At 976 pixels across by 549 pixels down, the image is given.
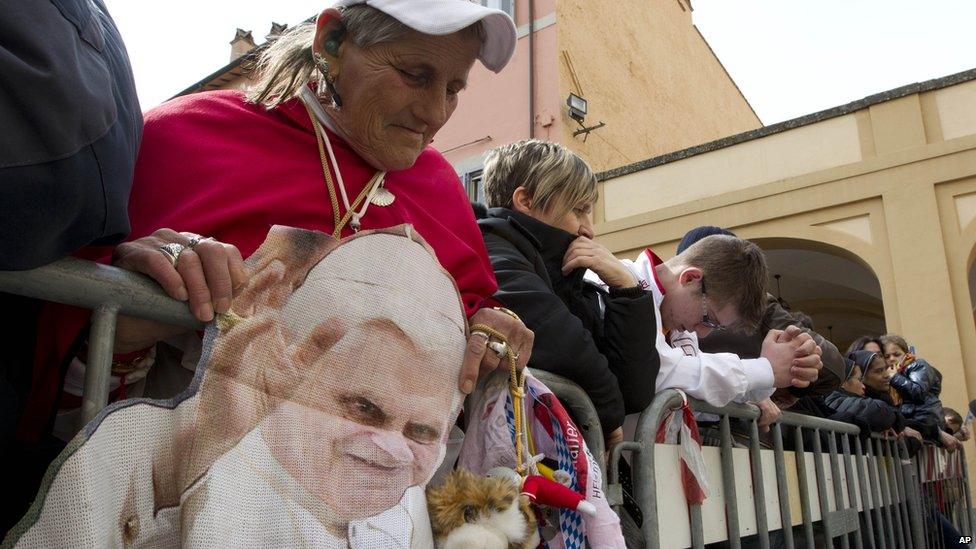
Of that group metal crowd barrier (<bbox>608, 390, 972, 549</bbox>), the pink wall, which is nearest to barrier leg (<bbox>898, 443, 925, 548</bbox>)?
metal crowd barrier (<bbox>608, 390, 972, 549</bbox>)

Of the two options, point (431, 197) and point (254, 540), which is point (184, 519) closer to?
point (254, 540)

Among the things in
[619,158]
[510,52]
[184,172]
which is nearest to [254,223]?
[184,172]

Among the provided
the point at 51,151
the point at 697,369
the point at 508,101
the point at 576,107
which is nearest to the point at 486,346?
the point at 51,151

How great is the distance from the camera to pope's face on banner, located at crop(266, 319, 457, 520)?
3.34ft

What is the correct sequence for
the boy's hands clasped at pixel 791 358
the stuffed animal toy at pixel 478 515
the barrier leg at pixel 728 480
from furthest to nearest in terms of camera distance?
1. the boy's hands clasped at pixel 791 358
2. the barrier leg at pixel 728 480
3. the stuffed animal toy at pixel 478 515

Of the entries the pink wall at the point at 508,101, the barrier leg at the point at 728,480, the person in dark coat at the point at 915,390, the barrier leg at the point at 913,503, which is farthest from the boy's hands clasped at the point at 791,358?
the pink wall at the point at 508,101

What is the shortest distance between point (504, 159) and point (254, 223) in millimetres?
1381

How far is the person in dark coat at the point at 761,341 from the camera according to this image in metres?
3.39

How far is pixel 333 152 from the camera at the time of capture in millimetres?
1502

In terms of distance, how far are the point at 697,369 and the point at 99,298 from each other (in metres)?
1.94

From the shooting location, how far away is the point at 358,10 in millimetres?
1582

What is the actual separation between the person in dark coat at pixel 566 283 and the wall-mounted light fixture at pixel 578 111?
987cm

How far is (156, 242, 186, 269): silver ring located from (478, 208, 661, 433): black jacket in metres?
0.91

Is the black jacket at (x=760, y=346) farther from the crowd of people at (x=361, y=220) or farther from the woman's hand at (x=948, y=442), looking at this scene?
the woman's hand at (x=948, y=442)
